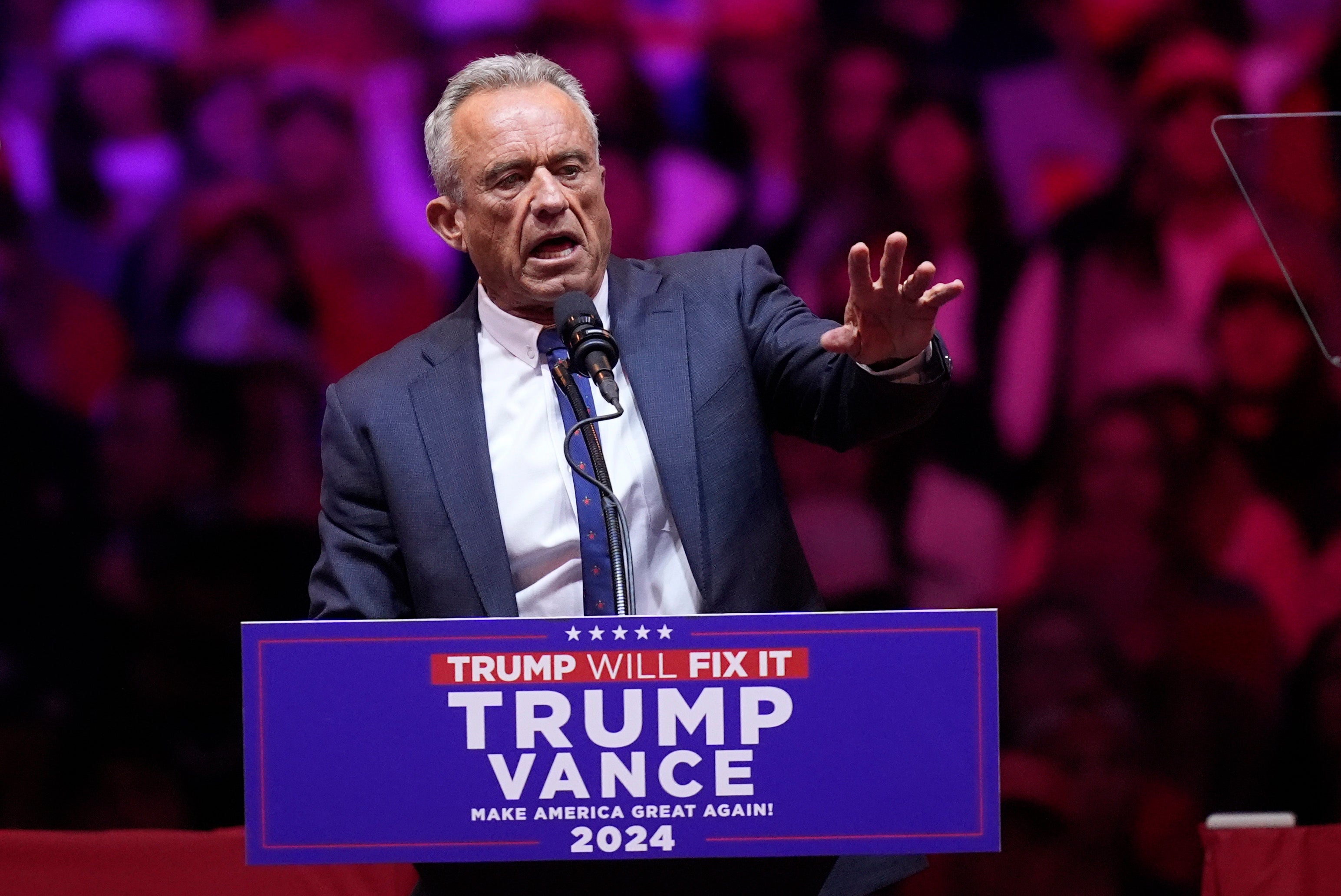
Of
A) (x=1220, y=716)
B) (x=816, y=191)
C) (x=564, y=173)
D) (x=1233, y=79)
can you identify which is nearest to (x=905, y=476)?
(x=816, y=191)

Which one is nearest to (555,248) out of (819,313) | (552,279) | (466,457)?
(552,279)

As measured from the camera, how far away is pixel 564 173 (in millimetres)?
1900

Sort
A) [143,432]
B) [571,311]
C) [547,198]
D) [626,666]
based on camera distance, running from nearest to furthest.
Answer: [626,666] < [571,311] < [547,198] < [143,432]

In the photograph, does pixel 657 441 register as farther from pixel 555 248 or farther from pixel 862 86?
pixel 862 86

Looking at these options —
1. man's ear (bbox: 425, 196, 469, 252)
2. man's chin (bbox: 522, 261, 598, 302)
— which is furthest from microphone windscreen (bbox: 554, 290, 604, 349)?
man's ear (bbox: 425, 196, 469, 252)

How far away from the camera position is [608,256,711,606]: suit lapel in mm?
1715

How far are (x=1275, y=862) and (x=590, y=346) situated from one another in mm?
2052

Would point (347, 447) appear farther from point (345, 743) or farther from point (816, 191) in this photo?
point (816, 191)

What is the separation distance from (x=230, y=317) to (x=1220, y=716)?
2.26m

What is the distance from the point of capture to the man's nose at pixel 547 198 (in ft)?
6.10

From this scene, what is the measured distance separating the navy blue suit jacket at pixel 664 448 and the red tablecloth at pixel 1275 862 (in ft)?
4.60

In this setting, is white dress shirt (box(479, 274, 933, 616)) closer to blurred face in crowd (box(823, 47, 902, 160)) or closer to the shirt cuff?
the shirt cuff

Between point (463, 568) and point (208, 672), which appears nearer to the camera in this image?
point (463, 568)

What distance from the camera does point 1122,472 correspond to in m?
2.95
